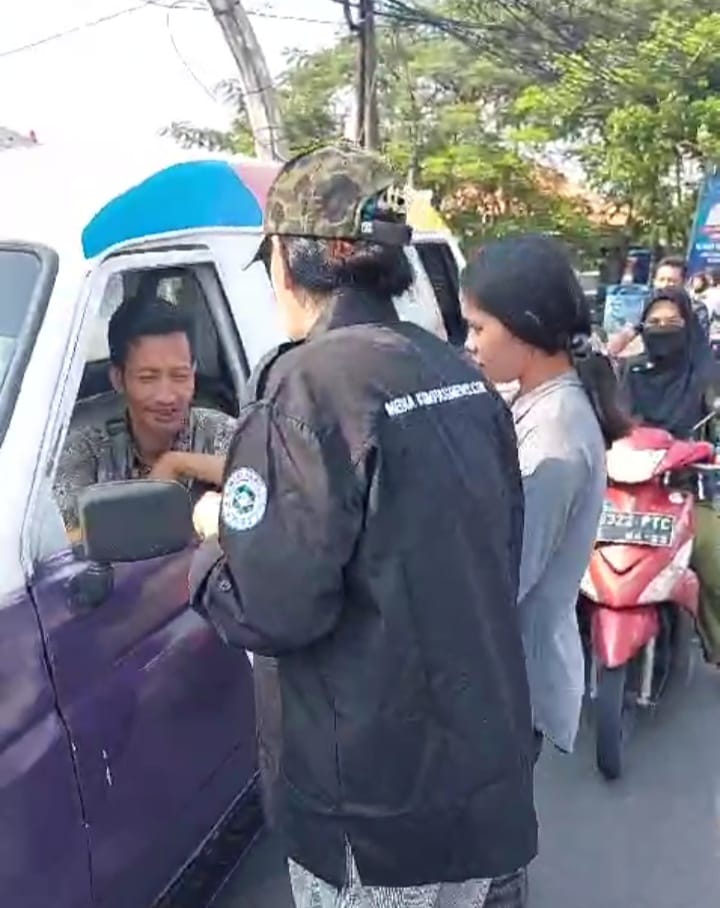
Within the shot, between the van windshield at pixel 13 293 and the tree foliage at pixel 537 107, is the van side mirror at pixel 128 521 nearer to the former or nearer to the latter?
the van windshield at pixel 13 293

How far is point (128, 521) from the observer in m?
2.15

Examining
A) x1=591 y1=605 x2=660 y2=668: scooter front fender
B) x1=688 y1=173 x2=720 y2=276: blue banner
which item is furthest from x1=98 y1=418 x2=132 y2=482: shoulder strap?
x1=688 y1=173 x2=720 y2=276: blue banner

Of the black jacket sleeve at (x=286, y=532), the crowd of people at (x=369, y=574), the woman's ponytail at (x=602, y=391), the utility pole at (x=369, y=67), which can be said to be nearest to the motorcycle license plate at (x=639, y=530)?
the woman's ponytail at (x=602, y=391)

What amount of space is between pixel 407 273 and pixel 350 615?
540 mm

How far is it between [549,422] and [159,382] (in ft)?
3.80

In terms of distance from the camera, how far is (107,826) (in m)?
2.31

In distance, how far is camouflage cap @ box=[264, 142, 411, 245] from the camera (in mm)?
1832

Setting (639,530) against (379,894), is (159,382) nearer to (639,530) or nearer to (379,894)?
(379,894)

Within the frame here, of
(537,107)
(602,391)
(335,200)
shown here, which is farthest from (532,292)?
(537,107)

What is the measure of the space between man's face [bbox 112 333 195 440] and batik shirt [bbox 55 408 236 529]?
0.16 feet

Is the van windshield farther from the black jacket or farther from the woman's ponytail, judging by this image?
the woman's ponytail

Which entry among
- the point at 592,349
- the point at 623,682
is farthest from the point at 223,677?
the point at 623,682

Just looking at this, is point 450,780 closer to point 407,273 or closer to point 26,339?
point 407,273

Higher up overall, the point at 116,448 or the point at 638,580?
the point at 116,448
